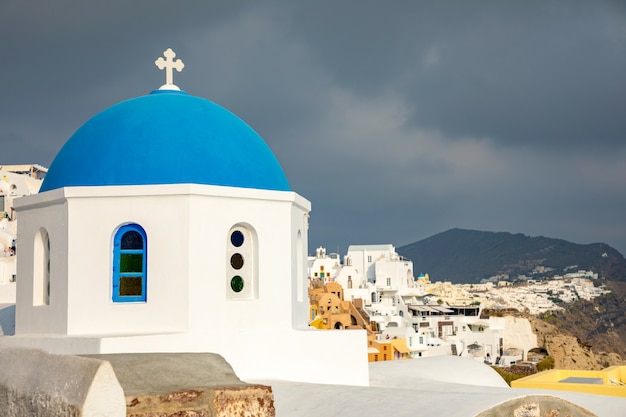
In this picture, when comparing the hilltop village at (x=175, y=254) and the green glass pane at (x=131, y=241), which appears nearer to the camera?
the hilltop village at (x=175, y=254)

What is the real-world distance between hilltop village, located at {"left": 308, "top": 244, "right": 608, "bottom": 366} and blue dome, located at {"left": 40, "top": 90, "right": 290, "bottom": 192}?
27.0 metres

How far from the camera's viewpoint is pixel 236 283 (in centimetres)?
975

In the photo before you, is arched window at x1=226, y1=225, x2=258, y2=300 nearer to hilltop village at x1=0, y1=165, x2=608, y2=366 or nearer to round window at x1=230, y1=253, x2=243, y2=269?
round window at x1=230, y1=253, x2=243, y2=269

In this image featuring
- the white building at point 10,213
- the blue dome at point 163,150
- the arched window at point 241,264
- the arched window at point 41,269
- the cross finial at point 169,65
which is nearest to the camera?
the blue dome at point 163,150

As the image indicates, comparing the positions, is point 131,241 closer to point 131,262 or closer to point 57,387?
point 131,262

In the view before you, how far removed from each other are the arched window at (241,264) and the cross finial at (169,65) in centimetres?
285

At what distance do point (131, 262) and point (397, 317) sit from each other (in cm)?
4940

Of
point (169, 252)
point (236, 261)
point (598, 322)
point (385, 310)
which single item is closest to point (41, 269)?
point (169, 252)

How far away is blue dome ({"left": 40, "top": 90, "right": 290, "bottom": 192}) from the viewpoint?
9.45 metres

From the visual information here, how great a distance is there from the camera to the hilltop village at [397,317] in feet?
153

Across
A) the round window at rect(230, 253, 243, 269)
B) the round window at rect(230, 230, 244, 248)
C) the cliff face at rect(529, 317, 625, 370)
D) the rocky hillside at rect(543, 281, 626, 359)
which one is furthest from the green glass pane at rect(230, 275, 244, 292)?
the rocky hillside at rect(543, 281, 626, 359)

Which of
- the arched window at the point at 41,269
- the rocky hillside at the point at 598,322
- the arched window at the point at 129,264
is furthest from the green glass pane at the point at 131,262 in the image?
the rocky hillside at the point at 598,322

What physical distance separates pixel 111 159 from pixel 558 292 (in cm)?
16397

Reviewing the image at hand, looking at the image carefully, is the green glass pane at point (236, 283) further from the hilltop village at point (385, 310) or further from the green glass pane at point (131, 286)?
the hilltop village at point (385, 310)
